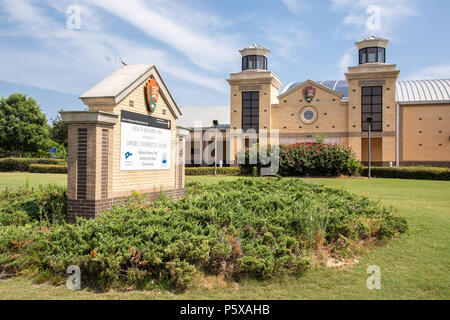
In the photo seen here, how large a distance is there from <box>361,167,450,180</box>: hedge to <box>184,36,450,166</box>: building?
25.9 ft

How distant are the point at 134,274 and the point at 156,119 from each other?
5.85 m

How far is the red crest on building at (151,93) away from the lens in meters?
9.96

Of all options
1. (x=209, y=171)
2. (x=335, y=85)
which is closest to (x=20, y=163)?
(x=209, y=171)

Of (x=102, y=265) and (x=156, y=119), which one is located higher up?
(x=156, y=119)

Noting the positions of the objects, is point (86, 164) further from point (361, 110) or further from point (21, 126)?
point (21, 126)

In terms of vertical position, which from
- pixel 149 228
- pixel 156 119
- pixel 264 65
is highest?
pixel 264 65

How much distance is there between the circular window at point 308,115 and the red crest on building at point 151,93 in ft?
90.1

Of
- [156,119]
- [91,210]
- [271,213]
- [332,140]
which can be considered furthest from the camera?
[332,140]

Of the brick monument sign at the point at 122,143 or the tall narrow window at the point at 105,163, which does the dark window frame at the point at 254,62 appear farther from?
the tall narrow window at the point at 105,163

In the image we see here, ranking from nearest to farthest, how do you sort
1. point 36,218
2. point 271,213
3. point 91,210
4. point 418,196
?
point 271,213
point 91,210
point 36,218
point 418,196

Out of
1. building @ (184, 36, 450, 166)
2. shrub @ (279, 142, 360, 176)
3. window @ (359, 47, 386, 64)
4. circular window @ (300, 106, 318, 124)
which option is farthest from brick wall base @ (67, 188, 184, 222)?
window @ (359, 47, 386, 64)

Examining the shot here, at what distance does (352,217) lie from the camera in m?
7.51
